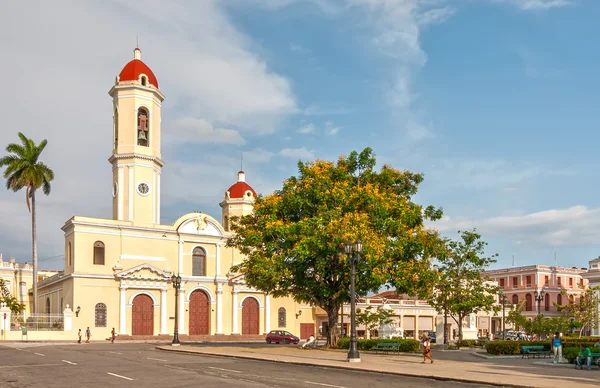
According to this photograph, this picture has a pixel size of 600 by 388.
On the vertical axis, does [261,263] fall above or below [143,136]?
below

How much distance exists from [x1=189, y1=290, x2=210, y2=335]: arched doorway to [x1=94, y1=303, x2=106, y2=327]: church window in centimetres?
870

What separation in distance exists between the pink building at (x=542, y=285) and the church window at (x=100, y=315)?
190 feet

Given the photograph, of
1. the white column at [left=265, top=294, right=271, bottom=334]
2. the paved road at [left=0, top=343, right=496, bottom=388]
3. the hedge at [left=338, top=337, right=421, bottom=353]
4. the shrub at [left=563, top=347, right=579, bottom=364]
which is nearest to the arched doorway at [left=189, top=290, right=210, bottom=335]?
the white column at [left=265, top=294, right=271, bottom=334]

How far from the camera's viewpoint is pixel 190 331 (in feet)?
205

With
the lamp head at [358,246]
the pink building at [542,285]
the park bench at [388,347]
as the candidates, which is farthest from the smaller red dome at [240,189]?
the lamp head at [358,246]

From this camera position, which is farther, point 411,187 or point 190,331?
point 190,331

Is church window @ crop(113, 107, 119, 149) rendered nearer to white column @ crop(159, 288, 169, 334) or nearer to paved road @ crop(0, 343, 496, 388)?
white column @ crop(159, 288, 169, 334)

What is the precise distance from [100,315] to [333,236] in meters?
30.9

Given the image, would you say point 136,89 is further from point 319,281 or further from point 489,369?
point 489,369

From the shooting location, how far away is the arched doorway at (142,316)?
193ft

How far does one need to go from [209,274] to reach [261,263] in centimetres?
2919

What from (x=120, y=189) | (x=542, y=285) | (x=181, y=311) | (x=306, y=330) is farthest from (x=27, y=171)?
(x=542, y=285)

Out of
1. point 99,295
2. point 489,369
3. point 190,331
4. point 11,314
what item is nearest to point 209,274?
point 190,331

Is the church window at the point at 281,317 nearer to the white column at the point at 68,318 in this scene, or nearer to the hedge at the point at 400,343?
the white column at the point at 68,318
